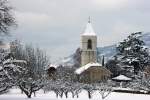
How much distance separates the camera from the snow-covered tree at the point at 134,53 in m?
86.9

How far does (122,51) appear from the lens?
9225 centimetres

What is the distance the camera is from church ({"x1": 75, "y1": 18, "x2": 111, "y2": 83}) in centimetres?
10138

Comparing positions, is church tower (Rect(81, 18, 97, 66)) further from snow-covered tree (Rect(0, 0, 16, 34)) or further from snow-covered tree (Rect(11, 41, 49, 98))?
snow-covered tree (Rect(0, 0, 16, 34))

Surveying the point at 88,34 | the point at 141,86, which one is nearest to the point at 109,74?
the point at 88,34

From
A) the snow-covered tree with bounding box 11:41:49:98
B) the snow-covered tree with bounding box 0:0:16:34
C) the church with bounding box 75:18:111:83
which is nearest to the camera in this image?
the snow-covered tree with bounding box 0:0:16:34

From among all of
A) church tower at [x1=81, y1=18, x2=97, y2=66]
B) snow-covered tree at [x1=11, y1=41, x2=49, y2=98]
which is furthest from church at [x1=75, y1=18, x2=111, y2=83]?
snow-covered tree at [x1=11, y1=41, x2=49, y2=98]

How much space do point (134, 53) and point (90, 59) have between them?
2582cm

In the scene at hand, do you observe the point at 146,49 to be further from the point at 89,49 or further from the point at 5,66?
the point at 5,66

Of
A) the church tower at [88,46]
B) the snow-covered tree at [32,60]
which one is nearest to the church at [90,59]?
the church tower at [88,46]

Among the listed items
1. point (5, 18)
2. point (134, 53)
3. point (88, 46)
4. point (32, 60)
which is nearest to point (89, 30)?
point (88, 46)

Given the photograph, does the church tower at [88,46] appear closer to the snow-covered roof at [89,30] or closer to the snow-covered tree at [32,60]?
the snow-covered roof at [89,30]

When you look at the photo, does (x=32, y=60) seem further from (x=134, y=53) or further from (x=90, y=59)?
(x=90, y=59)

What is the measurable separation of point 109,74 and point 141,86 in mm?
41489

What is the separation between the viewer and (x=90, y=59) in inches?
4414
